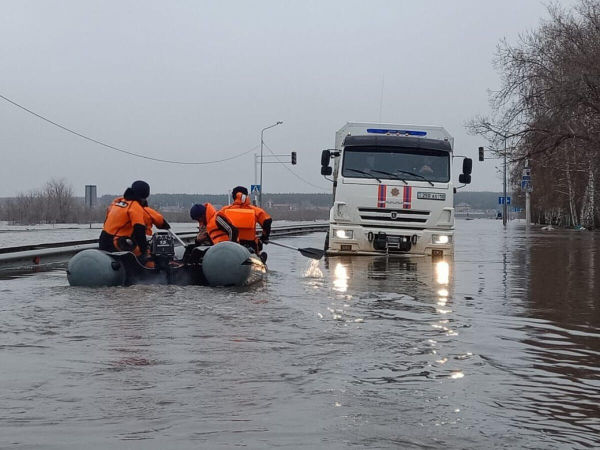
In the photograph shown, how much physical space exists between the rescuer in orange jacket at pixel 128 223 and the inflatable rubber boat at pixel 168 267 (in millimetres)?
330

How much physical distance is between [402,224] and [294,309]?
9.57 meters

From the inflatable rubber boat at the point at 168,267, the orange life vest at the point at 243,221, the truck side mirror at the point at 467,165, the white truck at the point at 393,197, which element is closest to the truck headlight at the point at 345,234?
the white truck at the point at 393,197

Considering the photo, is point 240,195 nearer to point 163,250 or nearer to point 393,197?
point 163,250

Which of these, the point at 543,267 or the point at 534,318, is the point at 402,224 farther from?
the point at 534,318

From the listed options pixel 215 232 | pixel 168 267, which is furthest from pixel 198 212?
pixel 168 267

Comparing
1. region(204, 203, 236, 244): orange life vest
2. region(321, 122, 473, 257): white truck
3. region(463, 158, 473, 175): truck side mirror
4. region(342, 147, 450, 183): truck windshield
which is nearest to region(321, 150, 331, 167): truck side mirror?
region(321, 122, 473, 257): white truck

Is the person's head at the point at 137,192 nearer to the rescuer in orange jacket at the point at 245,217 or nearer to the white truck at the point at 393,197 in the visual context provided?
the rescuer in orange jacket at the point at 245,217

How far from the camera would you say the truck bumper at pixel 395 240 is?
2000cm

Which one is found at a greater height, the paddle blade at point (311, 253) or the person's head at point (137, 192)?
the person's head at point (137, 192)

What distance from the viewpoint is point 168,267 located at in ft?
44.4

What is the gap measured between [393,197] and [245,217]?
216 inches

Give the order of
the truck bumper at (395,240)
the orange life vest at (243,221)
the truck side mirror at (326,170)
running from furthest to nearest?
the truck side mirror at (326,170), the truck bumper at (395,240), the orange life vest at (243,221)

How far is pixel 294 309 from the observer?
10.8 meters

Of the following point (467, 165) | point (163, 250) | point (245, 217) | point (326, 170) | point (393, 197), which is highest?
point (467, 165)
